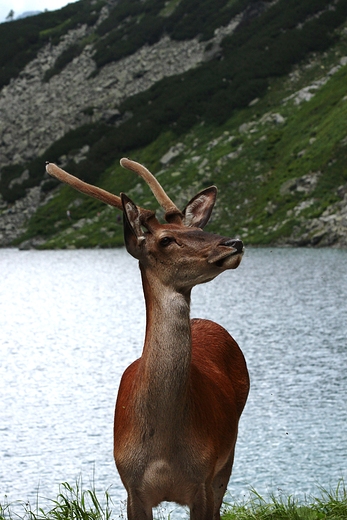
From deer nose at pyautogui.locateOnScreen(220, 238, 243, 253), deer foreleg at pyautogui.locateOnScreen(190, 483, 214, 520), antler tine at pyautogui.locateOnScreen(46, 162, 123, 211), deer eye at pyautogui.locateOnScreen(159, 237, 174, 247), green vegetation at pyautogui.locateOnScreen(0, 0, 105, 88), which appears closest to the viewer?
deer nose at pyautogui.locateOnScreen(220, 238, 243, 253)

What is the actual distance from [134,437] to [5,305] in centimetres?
3680

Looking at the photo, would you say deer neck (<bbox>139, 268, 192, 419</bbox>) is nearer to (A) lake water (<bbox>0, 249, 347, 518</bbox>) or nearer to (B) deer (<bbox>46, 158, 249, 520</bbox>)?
(B) deer (<bbox>46, 158, 249, 520</bbox>)

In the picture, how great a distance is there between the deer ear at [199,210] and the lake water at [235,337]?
665 centimetres

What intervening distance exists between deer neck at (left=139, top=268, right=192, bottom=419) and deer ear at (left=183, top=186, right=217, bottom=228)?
66cm

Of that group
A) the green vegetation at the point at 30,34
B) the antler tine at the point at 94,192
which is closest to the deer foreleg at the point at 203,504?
the antler tine at the point at 94,192

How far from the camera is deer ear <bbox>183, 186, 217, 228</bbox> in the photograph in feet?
17.9

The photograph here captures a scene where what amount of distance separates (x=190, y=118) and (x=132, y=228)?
74.0m

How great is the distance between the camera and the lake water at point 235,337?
46.7ft

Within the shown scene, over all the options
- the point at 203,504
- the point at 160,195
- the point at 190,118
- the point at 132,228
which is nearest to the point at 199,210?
Answer: the point at 160,195

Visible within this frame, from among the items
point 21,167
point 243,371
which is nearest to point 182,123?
point 21,167

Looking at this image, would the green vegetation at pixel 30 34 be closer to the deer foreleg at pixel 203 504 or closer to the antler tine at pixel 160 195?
the antler tine at pixel 160 195

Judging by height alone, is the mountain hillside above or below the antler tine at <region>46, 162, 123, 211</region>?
below

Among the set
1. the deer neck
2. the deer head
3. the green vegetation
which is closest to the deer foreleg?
the deer neck

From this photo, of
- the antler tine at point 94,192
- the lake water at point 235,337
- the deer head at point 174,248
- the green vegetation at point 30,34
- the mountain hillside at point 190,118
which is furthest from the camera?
Answer: the green vegetation at point 30,34
